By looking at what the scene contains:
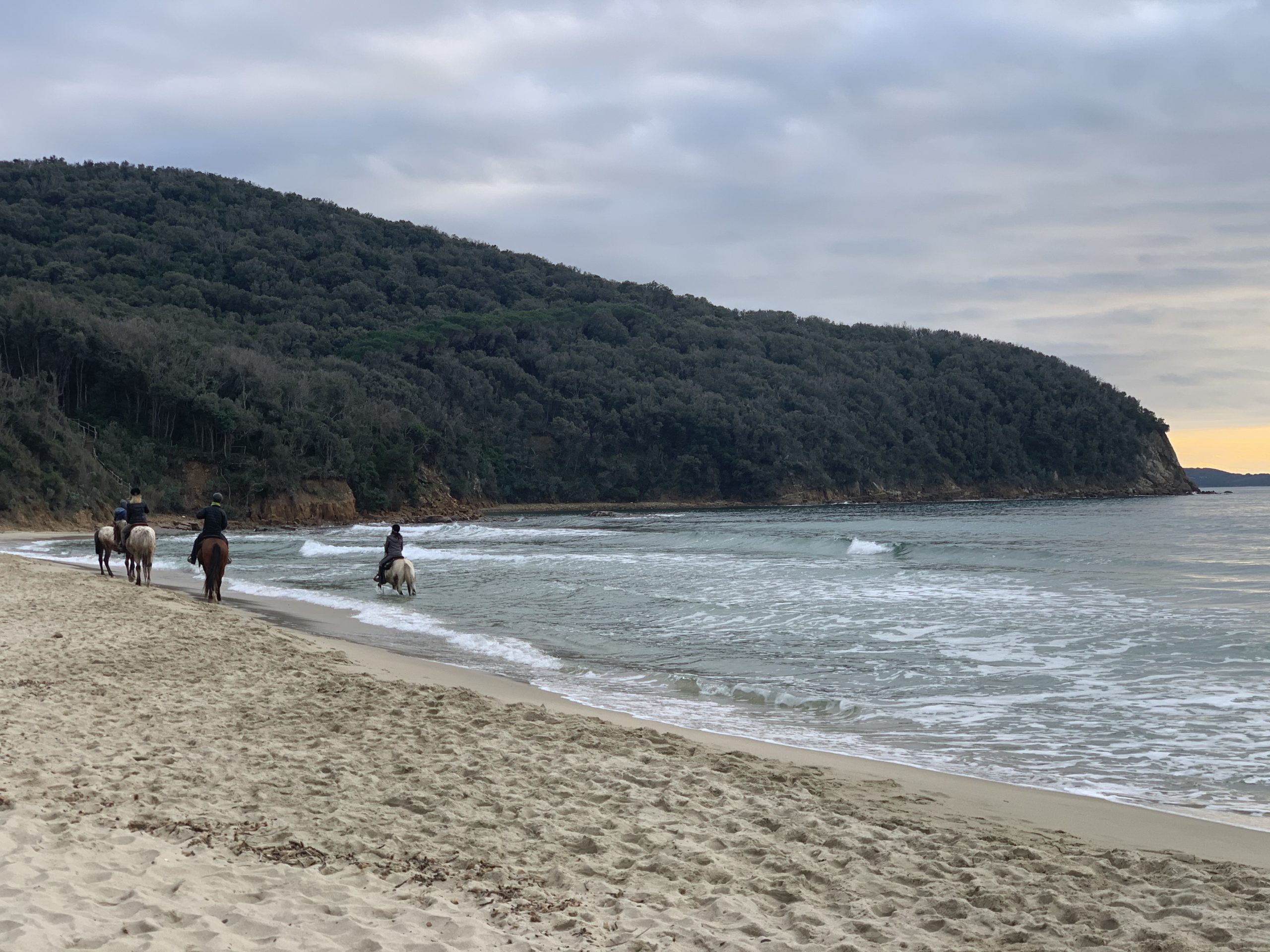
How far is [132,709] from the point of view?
6.87 m

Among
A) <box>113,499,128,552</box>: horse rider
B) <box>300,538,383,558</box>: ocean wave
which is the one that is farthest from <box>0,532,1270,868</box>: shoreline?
<box>300,538,383,558</box>: ocean wave

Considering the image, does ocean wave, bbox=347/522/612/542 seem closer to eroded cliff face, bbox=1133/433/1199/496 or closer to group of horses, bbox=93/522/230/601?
group of horses, bbox=93/522/230/601

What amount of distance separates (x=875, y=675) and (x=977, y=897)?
6.14 m

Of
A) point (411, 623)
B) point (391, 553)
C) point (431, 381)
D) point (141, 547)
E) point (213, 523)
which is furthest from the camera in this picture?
point (431, 381)

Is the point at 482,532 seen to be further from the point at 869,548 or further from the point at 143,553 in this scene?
the point at 143,553

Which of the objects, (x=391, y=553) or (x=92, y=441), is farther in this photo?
(x=92, y=441)

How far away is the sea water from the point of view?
7.17 m

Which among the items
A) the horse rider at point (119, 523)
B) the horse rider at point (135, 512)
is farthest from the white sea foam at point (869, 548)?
the horse rider at point (119, 523)

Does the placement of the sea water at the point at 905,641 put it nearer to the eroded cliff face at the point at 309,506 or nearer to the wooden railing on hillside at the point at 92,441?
the wooden railing on hillside at the point at 92,441

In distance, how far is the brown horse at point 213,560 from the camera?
15.2 m

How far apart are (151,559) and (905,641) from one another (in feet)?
46.0

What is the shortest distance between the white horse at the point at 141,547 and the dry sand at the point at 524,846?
11.0 metres

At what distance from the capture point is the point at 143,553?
56.7 ft

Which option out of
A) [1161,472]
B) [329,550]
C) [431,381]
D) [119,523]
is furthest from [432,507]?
[1161,472]
